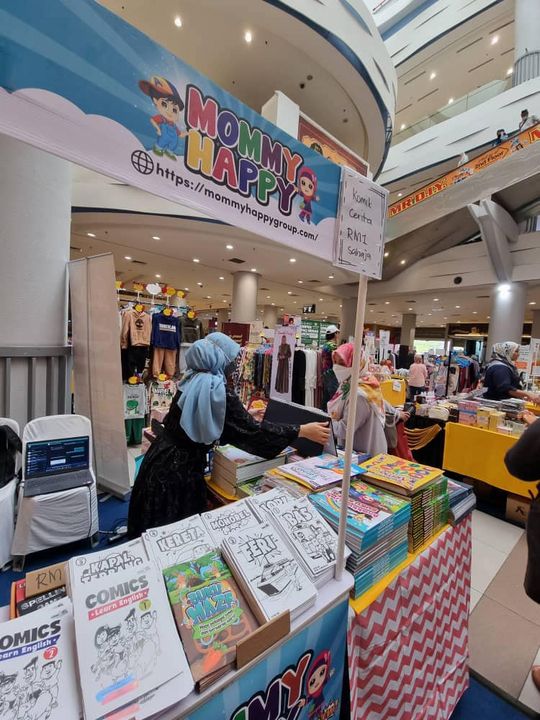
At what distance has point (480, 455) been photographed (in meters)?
3.24

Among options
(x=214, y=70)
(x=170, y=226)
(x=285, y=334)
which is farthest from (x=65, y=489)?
(x=214, y=70)

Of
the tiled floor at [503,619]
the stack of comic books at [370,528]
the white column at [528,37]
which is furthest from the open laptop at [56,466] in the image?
the white column at [528,37]

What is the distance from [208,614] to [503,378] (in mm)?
4542

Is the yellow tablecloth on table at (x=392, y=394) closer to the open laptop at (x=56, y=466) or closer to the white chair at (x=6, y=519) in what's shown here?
the open laptop at (x=56, y=466)

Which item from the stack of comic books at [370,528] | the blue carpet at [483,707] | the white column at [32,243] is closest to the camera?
the stack of comic books at [370,528]

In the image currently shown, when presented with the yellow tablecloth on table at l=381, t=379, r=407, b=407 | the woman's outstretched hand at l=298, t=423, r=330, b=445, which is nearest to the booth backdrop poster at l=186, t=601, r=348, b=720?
the woman's outstretched hand at l=298, t=423, r=330, b=445

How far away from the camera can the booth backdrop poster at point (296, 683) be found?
0.73m

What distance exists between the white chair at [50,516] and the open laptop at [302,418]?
5.53ft

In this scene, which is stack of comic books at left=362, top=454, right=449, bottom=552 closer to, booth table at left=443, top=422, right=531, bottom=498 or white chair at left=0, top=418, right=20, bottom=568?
booth table at left=443, top=422, right=531, bottom=498

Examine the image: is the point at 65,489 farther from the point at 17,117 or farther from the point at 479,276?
the point at 479,276

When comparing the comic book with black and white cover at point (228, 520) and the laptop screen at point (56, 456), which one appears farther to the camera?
the laptop screen at point (56, 456)

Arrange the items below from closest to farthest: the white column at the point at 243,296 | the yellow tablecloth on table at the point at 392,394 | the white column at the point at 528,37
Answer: the yellow tablecloth on table at the point at 392,394
the white column at the point at 528,37
the white column at the point at 243,296

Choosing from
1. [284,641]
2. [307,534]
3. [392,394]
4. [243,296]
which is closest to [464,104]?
[243,296]

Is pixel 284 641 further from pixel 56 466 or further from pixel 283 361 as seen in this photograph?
pixel 283 361
